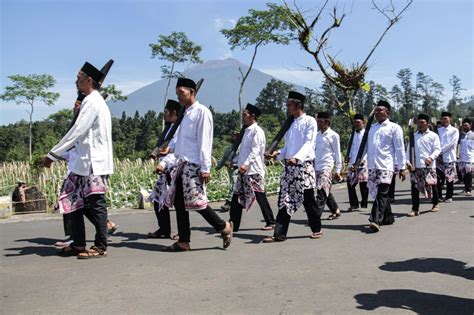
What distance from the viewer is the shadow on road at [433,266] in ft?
15.5

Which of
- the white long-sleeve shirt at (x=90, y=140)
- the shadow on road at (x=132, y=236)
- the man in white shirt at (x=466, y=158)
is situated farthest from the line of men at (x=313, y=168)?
the man in white shirt at (x=466, y=158)

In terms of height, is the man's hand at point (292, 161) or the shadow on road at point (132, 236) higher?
the man's hand at point (292, 161)

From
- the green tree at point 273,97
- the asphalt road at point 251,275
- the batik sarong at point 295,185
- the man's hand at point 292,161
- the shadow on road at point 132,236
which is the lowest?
the asphalt road at point 251,275

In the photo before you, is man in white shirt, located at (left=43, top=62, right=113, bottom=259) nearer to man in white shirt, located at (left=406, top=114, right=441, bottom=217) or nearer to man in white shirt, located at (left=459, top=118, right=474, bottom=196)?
man in white shirt, located at (left=406, top=114, right=441, bottom=217)

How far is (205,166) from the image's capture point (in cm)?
574

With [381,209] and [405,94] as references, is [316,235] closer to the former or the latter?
[381,209]

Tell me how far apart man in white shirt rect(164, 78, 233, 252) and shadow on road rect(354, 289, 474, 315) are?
7.74 ft

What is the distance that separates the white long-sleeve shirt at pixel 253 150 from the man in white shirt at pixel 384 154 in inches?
71.7

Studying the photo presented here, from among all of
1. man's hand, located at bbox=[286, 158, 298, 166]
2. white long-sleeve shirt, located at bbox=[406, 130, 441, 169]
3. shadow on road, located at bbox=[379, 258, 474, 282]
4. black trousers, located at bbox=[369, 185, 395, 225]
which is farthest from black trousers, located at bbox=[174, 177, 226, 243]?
white long-sleeve shirt, located at bbox=[406, 130, 441, 169]

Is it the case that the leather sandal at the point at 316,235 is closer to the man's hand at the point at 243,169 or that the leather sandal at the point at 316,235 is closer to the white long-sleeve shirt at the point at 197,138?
the man's hand at the point at 243,169

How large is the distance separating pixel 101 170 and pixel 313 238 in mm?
3108

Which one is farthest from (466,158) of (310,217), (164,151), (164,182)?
(164,151)

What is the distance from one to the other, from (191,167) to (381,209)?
10.9ft

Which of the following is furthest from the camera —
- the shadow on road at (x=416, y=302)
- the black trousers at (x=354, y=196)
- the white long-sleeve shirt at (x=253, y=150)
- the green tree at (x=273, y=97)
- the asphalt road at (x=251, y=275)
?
the green tree at (x=273, y=97)
